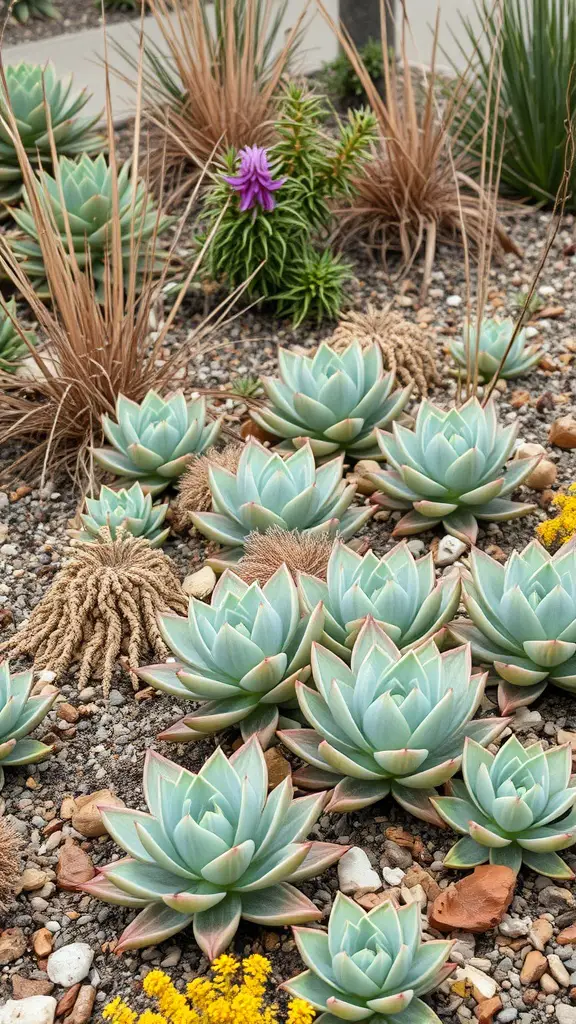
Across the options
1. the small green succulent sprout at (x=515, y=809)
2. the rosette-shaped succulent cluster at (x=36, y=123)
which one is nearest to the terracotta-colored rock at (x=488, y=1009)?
the small green succulent sprout at (x=515, y=809)

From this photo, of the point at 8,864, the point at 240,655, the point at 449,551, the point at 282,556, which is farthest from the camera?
the point at 449,551

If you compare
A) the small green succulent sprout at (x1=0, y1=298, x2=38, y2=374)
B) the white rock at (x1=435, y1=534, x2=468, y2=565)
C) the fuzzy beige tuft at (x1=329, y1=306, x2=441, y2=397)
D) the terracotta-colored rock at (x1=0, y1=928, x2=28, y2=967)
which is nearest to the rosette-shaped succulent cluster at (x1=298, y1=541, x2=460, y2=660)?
the white rock at (x1=435, y1=534, x2=468, y2=565)

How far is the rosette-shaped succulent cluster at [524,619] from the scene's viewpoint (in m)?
2.35

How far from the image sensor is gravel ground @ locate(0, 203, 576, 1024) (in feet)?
6.63

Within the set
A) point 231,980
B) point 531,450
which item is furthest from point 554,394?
point 231,980

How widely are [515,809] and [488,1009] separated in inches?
13.6

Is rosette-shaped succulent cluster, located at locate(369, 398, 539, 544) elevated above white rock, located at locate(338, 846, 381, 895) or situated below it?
above

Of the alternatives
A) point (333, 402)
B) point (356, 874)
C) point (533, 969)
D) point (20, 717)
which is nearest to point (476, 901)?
point (533, 969)

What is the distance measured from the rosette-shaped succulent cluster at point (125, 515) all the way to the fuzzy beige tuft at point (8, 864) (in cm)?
92

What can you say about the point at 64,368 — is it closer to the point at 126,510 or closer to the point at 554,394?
the point at 126,510

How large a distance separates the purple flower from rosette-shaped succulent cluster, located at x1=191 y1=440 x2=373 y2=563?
49.1 inches

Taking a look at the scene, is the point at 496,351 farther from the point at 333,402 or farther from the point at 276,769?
the point at 276,769

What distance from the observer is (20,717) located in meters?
2.45

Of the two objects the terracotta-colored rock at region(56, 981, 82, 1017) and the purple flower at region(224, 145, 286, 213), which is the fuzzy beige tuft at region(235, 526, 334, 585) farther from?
the purple flower at region(224, 145, 286, 213)
